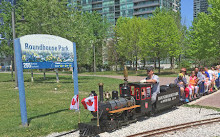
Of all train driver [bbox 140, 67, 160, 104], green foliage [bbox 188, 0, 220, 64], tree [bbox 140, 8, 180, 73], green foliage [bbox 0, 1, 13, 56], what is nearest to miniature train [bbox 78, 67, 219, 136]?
train driver [bbox 140, 67, 160, 104]

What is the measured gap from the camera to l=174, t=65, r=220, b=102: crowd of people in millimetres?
11008

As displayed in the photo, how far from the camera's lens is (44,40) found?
834 centimetres

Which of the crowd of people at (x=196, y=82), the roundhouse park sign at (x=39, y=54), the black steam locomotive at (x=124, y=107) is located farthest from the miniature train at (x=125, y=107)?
the roundhouse park sign at (x=39, y=54)

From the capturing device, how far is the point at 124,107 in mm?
7504

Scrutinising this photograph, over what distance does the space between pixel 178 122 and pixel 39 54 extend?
255 inches

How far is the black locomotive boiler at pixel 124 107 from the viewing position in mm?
6656

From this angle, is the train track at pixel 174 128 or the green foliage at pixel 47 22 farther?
the green foliage at pixel 47 22

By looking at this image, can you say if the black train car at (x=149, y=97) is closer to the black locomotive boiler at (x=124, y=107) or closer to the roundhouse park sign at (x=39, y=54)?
the black locomotive boiler at (x=124, y=107)

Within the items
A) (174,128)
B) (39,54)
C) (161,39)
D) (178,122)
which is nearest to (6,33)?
(39,54)

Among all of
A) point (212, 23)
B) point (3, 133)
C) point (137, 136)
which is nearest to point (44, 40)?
point (3, 133)

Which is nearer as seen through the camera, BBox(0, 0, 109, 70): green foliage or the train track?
the train track

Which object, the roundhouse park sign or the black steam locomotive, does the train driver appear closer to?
the black steam locomotive

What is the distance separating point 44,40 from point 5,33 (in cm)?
1775

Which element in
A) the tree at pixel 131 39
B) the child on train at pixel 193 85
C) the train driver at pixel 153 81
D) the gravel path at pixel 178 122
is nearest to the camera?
the gravel path at pixel 178 122
